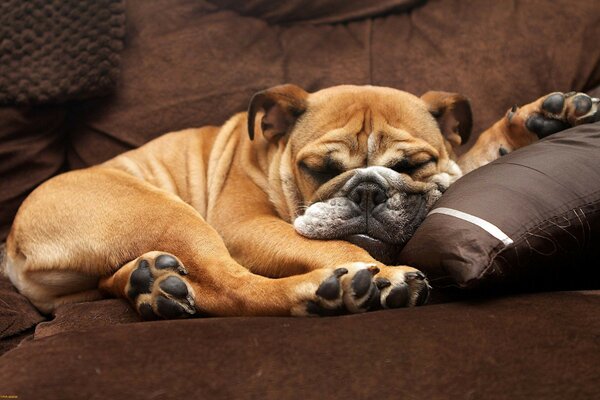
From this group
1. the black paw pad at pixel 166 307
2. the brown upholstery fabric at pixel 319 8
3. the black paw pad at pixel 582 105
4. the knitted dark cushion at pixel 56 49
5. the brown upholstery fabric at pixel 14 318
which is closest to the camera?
the black paw pad at pixel 166 307

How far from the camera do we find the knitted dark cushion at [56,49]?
2.72m

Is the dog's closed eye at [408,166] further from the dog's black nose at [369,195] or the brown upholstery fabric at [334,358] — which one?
the brown upholstery fabric at [334,358]

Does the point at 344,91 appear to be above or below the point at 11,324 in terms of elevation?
above

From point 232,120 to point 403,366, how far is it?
1672mm

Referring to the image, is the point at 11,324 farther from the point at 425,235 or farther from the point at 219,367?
the point at 425,235

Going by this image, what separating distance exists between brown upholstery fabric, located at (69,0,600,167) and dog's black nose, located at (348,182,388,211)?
3.39 ft

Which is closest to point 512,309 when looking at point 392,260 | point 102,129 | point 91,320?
point 392,260

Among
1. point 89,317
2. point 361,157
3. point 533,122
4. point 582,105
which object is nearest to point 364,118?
point 361,157

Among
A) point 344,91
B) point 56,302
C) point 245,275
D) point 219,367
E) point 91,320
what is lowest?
point 56,302

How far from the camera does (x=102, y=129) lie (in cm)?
295

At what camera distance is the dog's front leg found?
7.11ft

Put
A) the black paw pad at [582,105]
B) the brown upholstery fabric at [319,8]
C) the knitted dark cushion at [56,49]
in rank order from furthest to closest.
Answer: the brown upholstery fabric at [319,8]
the knitted dark cushion at [56,49]
the black paw pad at [582,105]

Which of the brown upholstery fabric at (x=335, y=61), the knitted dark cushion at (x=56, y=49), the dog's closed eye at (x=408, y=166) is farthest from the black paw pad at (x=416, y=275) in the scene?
the knitted dark cushion at (x=56, y=49)

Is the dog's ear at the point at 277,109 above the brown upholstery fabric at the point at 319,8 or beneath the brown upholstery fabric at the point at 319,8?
beneath
